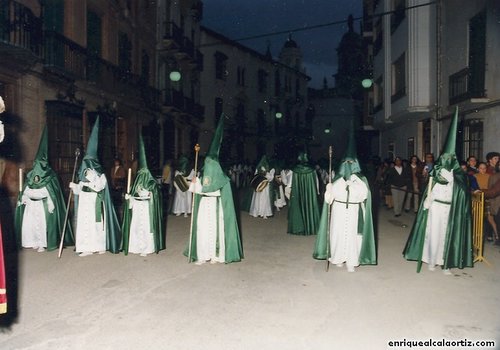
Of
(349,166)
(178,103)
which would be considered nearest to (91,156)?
(349,166)

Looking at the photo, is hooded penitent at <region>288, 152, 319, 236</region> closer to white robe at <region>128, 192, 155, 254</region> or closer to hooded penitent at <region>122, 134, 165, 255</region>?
hooded penitent at <region>122, 134, 165, 255</region>

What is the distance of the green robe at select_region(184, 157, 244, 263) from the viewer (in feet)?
23.5

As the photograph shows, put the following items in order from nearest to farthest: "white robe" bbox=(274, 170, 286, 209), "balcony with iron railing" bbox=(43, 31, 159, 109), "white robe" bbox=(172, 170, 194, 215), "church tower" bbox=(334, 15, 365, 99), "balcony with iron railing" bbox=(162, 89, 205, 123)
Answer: "balcony with iron railing" bbox=(43, 31, 159, 109)
"white robe" bbox=(172, 170, 194, 215)
"white robe" bbox=(274, 170, 286, 209)
"balcony with iron railing" bbox=(162, 89, 205, 123)
"church tower" bbox=(334, 15, 365, 99)

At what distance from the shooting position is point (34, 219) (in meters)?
8.20

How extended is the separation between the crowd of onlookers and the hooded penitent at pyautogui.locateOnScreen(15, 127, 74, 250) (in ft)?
23.1

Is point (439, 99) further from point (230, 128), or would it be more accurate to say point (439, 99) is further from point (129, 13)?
point (230, 128)

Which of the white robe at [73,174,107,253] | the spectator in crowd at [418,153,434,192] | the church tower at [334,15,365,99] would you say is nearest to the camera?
the white robe at [73,174,107,253]

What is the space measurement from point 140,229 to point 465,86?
1096 centimetres

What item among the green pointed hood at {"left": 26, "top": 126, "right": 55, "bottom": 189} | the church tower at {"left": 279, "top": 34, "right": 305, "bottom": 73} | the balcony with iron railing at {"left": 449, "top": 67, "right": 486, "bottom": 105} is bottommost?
the green pointed hood at {"left": 26, "top": 126, "right": 55, "bottom": 189}

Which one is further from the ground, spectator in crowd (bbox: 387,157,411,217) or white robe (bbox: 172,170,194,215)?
spectator in crowd (bbox: 387,157,411,217)

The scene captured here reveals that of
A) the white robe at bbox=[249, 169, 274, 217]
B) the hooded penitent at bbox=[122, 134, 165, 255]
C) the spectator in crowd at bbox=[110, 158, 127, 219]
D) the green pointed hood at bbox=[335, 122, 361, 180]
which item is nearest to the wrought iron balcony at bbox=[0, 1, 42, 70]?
the spectator in crowd at bbox=[110, 158, 127, 219]

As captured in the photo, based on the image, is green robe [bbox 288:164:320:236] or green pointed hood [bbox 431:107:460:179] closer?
green pointed hood [bbox 431:107:460:179]

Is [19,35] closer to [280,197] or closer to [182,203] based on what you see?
[182,203]

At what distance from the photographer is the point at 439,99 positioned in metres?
14.9
